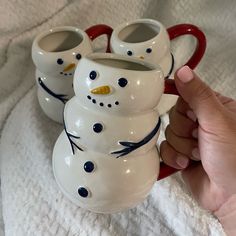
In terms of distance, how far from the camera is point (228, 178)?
0.61m

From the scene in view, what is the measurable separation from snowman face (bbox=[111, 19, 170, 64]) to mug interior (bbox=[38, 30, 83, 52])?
0.20 ft

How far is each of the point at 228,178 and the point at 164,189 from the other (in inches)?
3.8

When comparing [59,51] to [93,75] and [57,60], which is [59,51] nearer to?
[57,60]

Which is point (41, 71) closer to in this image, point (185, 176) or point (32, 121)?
point (32, 121)

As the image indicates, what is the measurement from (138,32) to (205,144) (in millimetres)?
260

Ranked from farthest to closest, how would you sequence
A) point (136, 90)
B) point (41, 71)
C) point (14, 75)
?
point (14, 75) < point (41, 71) < point (136, 90)

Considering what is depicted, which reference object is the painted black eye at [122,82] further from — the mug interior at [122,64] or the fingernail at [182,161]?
the fingernail at [182,161]

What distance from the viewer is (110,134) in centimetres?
52

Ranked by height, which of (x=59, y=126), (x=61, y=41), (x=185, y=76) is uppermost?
(x=185, y=76)

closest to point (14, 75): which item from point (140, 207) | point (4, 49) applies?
point (4, 49)

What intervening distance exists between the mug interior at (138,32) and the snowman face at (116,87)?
0.81 feet

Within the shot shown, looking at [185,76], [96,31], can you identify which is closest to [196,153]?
[185,76]

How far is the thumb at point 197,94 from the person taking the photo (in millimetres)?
556

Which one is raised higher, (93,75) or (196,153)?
(93,75)
